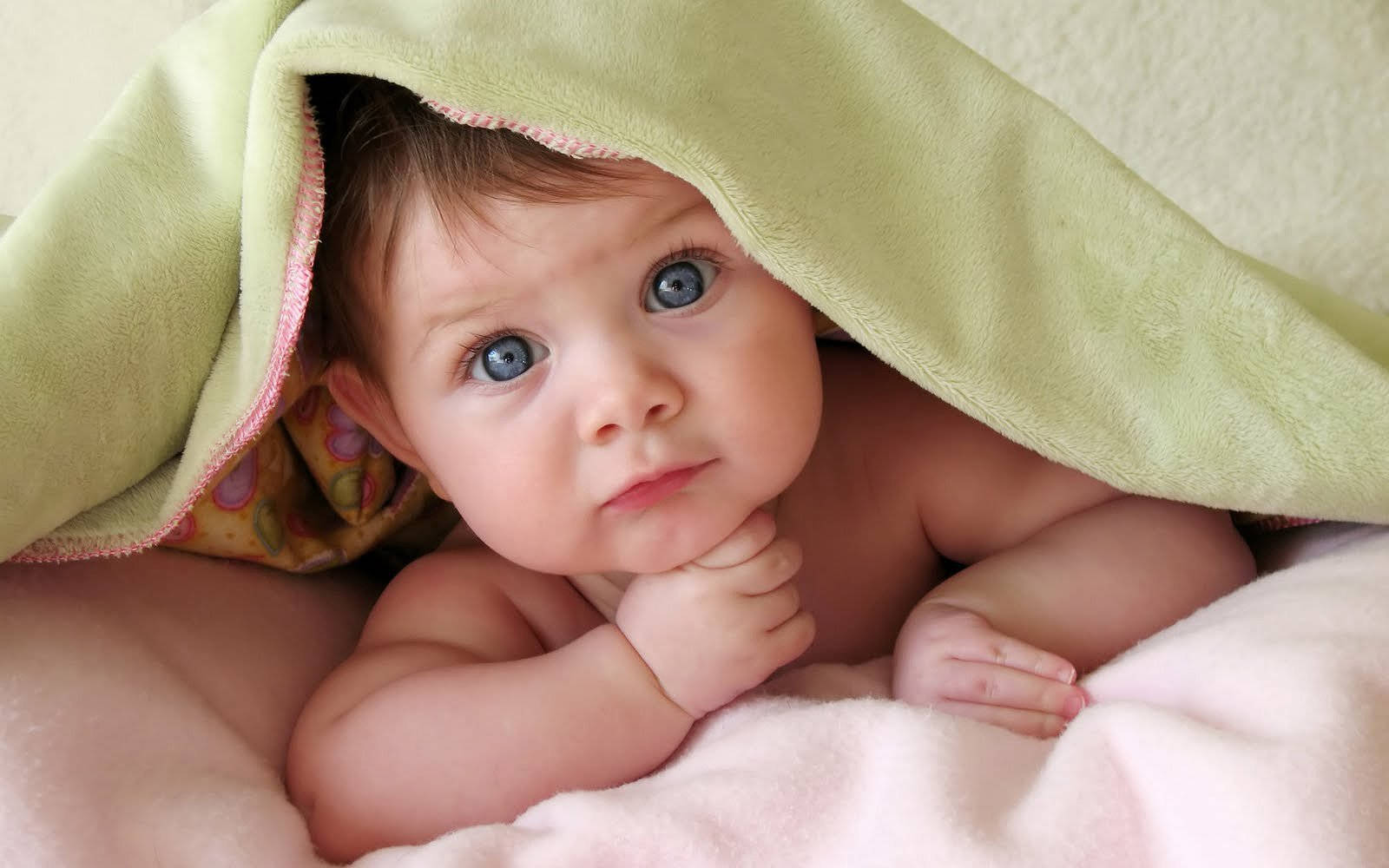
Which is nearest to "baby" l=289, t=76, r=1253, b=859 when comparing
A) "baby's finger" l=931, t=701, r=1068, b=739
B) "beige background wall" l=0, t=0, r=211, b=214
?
"baby's finger" l=931, t=701, r=1068, b=739

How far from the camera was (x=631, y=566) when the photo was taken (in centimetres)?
85

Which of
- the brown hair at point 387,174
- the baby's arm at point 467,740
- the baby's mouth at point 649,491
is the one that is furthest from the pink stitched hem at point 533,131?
the baby's arm at point 467,740

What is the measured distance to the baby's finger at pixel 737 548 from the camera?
855 mm

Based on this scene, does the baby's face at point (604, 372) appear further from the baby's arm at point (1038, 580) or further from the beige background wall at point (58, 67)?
the beige background wall at point (58, 67)

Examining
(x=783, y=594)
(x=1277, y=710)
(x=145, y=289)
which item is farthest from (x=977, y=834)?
(x=145, y=289)

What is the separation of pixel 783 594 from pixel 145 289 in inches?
18.2

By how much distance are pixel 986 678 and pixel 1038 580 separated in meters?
0.12

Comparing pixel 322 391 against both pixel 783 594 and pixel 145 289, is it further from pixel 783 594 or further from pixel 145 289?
pixel 783 594

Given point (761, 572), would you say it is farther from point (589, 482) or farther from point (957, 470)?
point (957, 470)

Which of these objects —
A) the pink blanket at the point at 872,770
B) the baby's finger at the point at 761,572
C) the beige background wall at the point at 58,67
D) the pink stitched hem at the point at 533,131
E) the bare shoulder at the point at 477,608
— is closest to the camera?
the pink blanket at the point at 872,770

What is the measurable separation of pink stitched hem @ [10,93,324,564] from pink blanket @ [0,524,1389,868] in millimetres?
33

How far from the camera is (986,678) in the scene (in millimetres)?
828

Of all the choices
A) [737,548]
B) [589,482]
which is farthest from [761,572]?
[589,482]

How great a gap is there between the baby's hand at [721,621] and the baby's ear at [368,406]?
23 centimetres
